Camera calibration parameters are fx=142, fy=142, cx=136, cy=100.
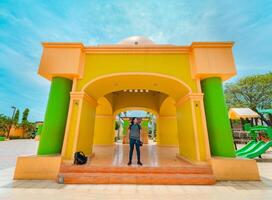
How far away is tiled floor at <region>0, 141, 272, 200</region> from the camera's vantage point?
3.22m

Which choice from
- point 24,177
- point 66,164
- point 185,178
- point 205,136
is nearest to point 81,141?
point 66,164

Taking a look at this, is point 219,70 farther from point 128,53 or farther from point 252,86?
point 252,86

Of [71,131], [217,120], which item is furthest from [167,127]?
[71,131]

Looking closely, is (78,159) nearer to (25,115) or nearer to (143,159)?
(143,159)

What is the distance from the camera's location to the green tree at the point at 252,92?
63.0 feet

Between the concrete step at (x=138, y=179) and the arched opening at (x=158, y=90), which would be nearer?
the concrete step at (x=138, y=179)

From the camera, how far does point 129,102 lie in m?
12.7

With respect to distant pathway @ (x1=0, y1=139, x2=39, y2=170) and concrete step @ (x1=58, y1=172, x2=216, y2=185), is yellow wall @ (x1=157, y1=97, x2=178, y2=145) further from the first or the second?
distant pathway @ (x1=0, y1=139, x2=39, y2=170)

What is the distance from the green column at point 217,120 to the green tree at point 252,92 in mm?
18668

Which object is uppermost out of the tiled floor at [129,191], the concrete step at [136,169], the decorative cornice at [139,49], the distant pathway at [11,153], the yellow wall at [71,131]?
the decorative cornice at [139,49]

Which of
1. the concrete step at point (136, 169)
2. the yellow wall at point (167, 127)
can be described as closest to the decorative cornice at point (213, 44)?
the concrete step at point (136, 169)

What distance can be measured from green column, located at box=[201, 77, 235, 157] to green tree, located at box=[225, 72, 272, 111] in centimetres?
1867

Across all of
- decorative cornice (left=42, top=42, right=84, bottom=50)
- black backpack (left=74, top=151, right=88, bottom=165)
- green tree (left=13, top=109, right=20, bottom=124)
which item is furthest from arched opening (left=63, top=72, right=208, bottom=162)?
green tree (left=13, top=109, right=20, bottom=124)

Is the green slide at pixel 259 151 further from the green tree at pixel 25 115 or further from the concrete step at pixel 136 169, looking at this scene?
the green tree at pixel 25 115
